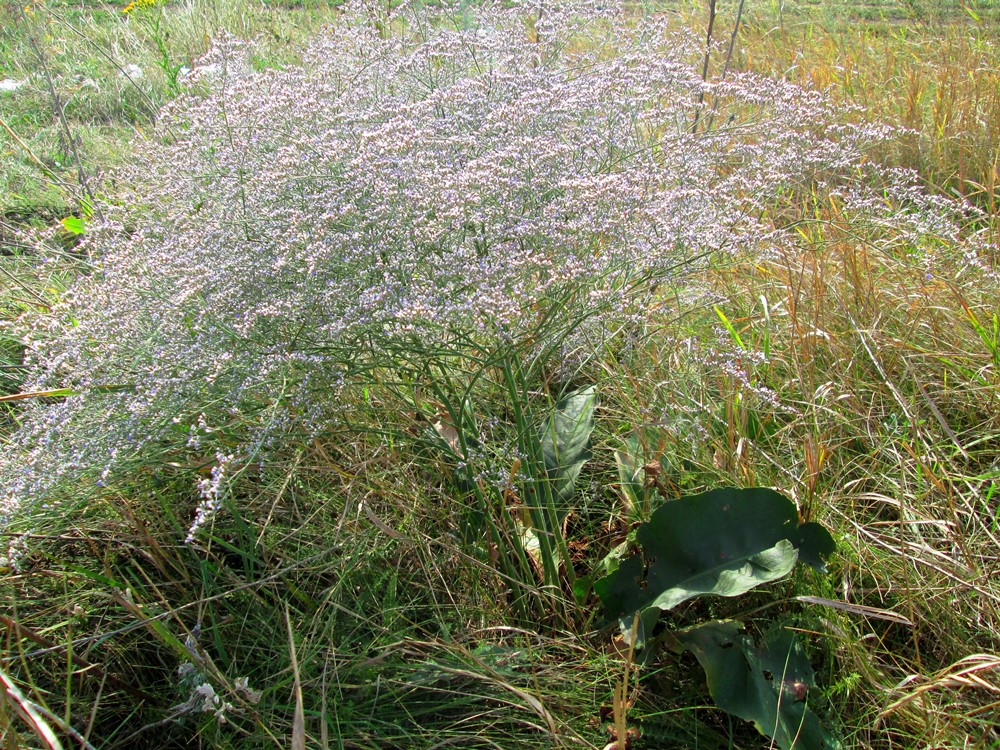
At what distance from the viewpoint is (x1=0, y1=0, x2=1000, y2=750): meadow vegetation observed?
181cm

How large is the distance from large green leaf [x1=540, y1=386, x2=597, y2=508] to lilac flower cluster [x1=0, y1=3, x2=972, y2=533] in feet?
1.47

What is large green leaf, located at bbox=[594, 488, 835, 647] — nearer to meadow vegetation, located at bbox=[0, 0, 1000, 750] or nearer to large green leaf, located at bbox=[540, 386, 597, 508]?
meadow vegetation, located at bbox=[0, 0, 1000, 750]

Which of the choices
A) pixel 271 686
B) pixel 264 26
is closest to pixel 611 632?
pixel 271 686

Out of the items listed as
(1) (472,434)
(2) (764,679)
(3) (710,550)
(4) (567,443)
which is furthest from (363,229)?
(2) (764,679)

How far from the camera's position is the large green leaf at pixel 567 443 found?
2.33 metres

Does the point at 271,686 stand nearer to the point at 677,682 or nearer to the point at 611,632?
the point at 611,632

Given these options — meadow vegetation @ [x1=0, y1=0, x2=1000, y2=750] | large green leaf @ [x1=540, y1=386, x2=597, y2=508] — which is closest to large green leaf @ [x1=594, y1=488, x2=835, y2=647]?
meadow vegetation @ [x1=0, y1=0, x2=1000, y2=750]

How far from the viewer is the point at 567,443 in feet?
7.86

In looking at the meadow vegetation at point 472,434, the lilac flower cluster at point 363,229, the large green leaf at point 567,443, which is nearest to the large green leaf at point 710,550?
the meadow vegetation at point 472,434

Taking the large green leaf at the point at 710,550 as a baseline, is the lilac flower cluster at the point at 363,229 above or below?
above

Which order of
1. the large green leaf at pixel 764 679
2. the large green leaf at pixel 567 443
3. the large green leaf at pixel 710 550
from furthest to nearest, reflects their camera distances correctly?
1. the large green leaf at pixel 567 443
2. the large green leaf at pixel 710 550
3. the large green leaf at pixel 764 679

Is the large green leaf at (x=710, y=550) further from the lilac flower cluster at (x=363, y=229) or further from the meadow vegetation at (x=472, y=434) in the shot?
the lilac flower cluster at (x=363, y=229)

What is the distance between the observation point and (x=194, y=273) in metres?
1.94

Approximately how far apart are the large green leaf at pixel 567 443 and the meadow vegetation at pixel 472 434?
1cm
